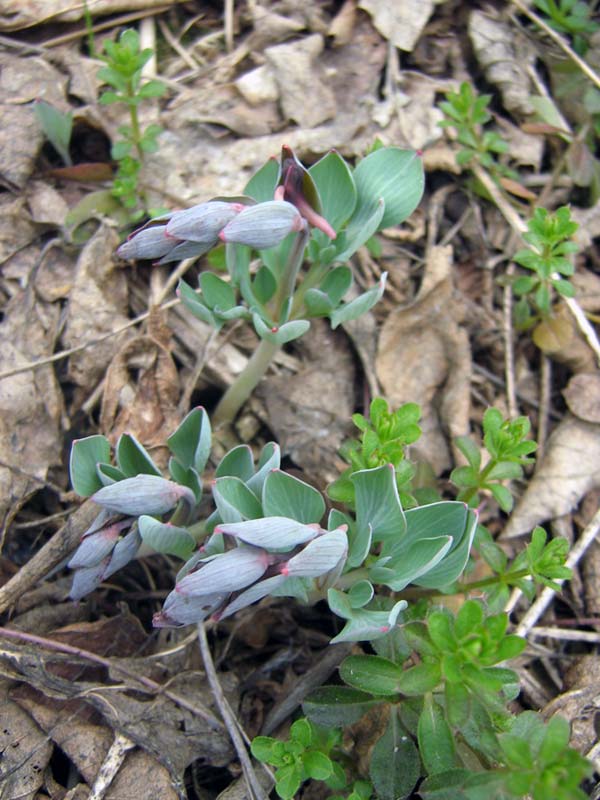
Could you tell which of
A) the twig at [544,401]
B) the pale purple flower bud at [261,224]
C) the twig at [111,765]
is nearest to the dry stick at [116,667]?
the twig at [111,765]

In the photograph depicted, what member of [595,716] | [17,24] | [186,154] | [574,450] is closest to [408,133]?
[186,154]

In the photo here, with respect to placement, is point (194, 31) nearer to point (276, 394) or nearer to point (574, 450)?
point (276, 394)

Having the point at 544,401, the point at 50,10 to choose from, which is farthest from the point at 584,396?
the point at 50,10

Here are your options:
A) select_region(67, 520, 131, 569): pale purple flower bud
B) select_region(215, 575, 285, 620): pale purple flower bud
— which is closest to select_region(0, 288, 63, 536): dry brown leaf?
select_region(67, 520, 131, 569): pale purple flower bud

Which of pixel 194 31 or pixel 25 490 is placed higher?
pixel 194 31

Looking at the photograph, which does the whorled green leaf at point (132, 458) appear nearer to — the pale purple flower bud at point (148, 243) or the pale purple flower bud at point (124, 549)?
the pale purple flower bud at point (124, 549)
